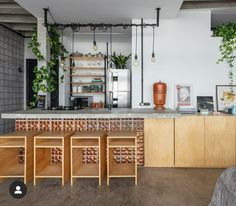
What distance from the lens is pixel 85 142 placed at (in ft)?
11.4

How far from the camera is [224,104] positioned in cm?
473

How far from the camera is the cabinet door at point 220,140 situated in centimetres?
412

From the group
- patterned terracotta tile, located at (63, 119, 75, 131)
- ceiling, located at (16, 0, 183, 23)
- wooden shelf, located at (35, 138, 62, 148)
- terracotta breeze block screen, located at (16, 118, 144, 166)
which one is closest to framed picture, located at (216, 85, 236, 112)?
ceiling, located at (16, 0, 183, 23)

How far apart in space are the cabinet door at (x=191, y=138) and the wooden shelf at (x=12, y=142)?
233cm

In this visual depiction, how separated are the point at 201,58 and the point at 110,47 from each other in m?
2.95

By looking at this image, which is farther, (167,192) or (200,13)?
(200,13)

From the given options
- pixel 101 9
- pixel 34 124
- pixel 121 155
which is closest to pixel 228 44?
pixel 101 9

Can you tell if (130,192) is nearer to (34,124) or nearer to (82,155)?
(82,155)

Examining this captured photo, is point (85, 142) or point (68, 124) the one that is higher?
point (68, 124)

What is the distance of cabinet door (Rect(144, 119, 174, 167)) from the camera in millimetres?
4129

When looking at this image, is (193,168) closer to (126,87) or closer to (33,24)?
(126,87)

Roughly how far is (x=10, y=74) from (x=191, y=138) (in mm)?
4588

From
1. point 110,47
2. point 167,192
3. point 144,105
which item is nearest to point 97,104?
point 110,47

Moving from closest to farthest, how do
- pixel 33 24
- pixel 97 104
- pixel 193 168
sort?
pixel 193 168 < pixel 33 24 < pixel 97 104
